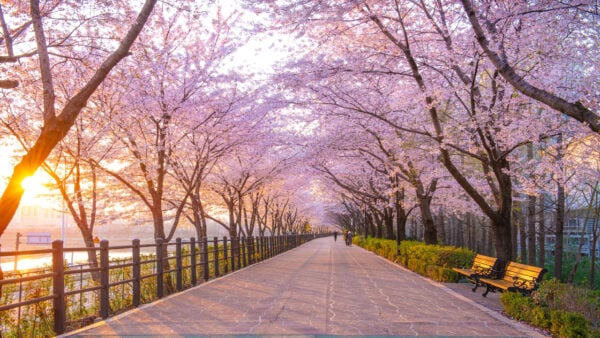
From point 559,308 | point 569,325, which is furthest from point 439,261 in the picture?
point 569,325

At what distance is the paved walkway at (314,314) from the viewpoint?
6539mm

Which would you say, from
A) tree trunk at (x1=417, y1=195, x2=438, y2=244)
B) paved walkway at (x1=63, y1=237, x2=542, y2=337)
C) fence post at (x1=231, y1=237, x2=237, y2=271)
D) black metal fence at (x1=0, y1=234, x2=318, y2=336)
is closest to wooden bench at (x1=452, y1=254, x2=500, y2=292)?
paved walkway at (x1=63, y1=237, x2=542, y2=337)

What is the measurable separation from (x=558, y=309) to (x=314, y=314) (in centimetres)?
349

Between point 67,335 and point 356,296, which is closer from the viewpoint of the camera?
point 67,335

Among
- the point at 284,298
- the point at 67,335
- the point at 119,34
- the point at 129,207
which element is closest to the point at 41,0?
the point at 119,34

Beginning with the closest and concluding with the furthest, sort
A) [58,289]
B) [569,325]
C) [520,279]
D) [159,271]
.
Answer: [569,325], [58,289], [520,279], [159,271]

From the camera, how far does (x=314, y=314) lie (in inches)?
304

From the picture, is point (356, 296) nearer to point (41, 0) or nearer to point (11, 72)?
point (41, 0)

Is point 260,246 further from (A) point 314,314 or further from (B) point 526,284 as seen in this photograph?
(B) point 526,284

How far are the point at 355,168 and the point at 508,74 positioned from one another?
20354mm

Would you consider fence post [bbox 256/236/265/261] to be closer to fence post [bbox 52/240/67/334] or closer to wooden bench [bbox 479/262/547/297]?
wooden bench [bbox 479/262/547/297]

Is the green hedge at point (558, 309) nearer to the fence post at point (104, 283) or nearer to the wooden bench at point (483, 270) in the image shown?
the wooden bench at point (483, 270)

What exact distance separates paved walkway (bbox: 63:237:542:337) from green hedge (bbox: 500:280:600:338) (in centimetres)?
22

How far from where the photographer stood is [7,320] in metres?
7.95
